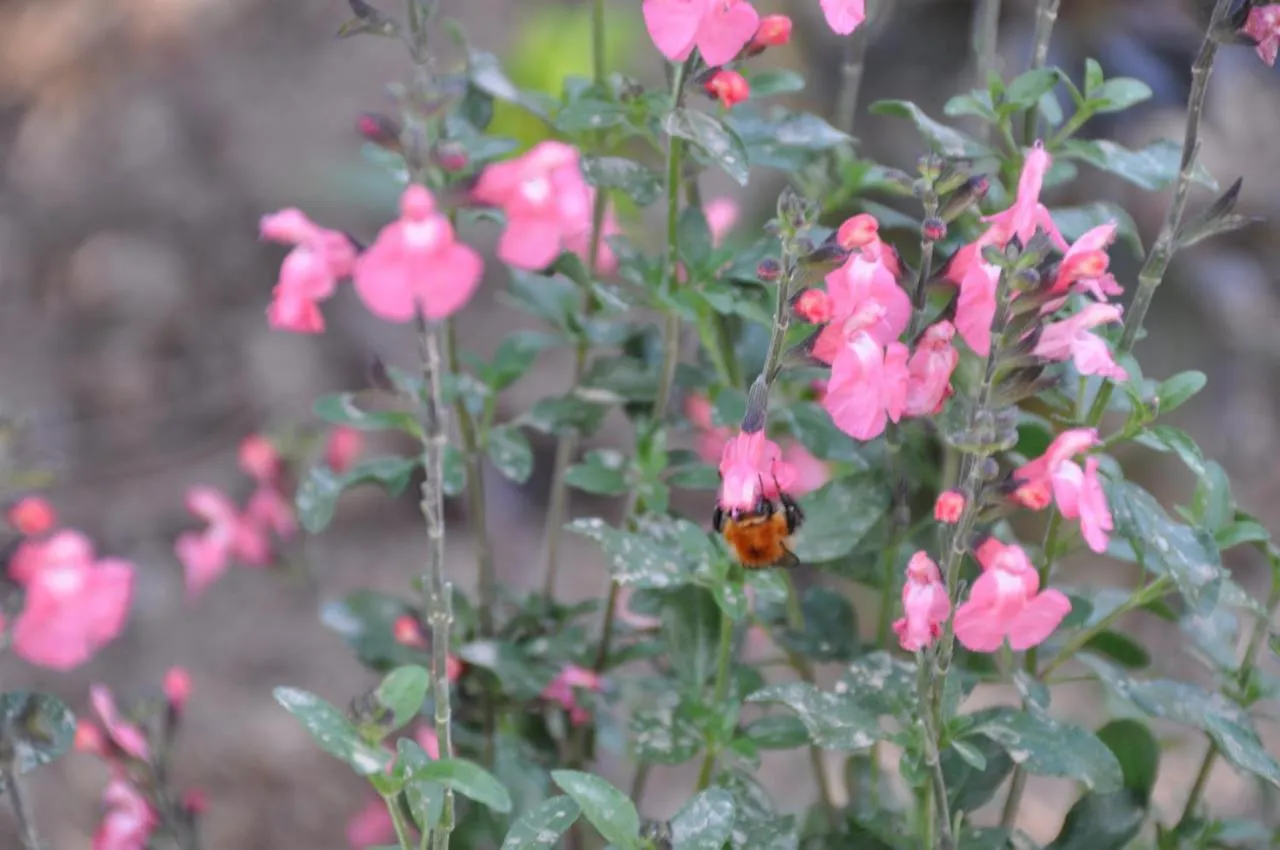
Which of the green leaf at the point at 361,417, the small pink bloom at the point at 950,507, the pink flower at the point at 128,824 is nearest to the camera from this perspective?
the small pink bloom at the point at 950,507

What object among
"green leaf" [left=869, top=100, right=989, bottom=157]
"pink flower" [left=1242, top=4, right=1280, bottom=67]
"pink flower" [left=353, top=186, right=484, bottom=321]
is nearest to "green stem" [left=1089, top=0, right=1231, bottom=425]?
"pink flower" [left=1242, top=4, right=1280, bottom=67]

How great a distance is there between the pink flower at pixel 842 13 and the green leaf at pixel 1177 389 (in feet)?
1.14

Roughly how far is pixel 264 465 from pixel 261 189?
176 cm

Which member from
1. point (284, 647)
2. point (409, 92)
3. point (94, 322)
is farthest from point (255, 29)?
point (409, 92)

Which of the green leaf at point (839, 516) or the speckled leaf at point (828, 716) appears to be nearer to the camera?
the speckled leaf at point (828, 716)

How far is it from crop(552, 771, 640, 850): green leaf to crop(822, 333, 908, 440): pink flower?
282mm

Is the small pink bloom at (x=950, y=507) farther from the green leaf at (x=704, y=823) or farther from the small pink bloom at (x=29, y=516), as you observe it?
the small pink bloom at (x=29, y=516)

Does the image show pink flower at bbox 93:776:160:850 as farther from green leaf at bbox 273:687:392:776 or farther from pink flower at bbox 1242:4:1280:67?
pink flower at bbox 1242:4:1280:67

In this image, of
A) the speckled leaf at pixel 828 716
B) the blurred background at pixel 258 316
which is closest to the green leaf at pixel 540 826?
the speckled leaf at pixel 828 716

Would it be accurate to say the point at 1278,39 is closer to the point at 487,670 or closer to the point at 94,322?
the point at 487,670

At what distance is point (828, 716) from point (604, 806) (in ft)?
0.55

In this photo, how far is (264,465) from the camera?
1.58m

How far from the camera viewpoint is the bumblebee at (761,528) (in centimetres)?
84

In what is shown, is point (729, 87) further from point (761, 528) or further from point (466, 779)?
point (466, 779)
